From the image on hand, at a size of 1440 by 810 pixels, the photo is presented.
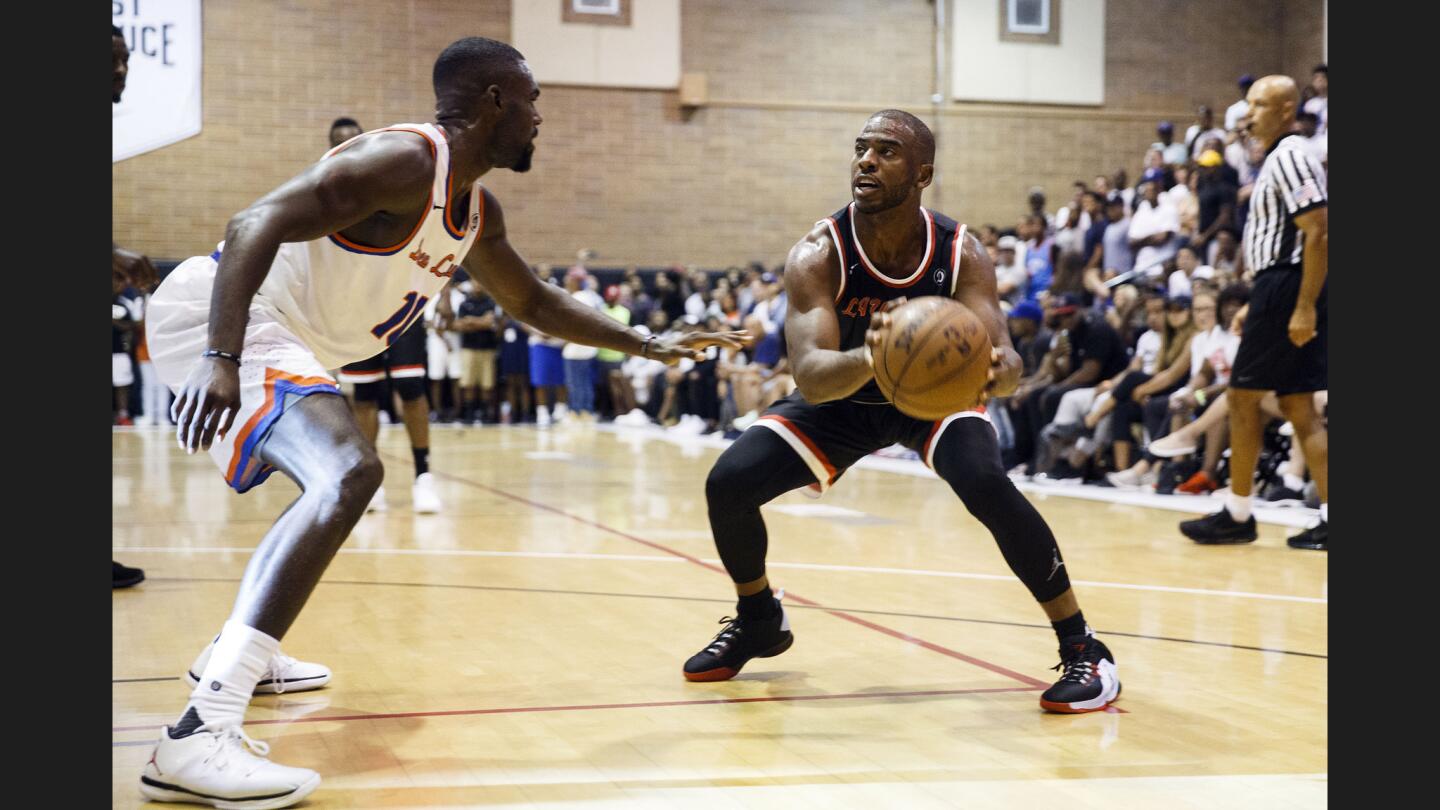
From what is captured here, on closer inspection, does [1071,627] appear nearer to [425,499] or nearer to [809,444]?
[809,444]

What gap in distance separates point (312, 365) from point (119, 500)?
18.6ft

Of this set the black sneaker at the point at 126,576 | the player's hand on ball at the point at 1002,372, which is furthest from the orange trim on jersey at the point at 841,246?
the black sneaker at the point at 126,576

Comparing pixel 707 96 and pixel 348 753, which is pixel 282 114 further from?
pixel 348 753

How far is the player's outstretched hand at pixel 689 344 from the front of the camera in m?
3.73

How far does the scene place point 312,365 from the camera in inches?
123

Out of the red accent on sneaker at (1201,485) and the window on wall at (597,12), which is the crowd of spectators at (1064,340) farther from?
the window on wall at (597,12)

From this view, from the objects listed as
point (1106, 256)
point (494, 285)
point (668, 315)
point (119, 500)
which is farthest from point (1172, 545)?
point (668, 315)

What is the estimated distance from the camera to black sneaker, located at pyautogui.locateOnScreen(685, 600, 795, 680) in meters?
3.76

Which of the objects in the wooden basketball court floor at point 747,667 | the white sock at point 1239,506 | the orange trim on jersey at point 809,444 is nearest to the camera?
the wooden basketball court floor at point 747,667

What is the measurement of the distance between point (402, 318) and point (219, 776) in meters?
1.22

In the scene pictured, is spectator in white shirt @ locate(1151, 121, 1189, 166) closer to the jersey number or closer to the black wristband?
the jersey number

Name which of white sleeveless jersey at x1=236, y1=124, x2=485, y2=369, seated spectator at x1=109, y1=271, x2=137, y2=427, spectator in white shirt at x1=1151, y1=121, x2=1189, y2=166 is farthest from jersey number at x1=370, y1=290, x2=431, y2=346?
seated spectator at x1=109, y1=271, x2=137, y2=427

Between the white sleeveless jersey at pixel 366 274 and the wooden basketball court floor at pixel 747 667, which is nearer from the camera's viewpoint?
the wooden basketball court floor at pixel 747 667

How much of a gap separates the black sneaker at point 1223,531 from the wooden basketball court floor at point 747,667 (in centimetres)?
9
